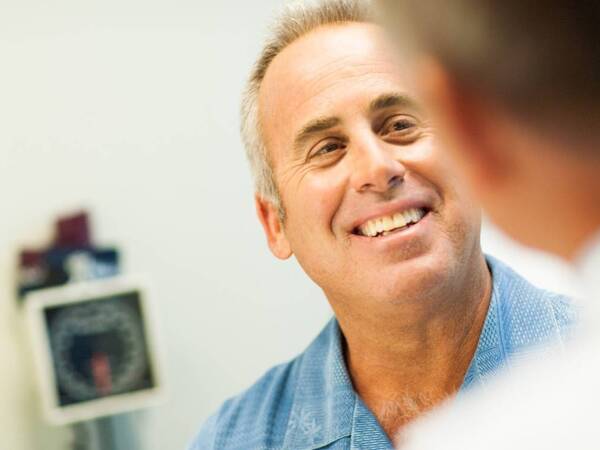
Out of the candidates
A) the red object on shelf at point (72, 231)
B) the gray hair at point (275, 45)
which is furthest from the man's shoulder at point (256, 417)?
the red object on shelf at point (72, 231)

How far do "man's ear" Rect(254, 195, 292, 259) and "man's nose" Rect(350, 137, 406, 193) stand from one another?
0.23 m

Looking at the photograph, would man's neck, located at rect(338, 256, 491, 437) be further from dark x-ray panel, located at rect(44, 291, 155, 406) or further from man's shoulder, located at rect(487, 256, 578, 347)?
dark x-ray panel, located at rect(44, 291, 155, 406)

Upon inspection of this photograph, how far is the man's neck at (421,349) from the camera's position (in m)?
1.22

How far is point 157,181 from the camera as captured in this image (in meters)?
2.55

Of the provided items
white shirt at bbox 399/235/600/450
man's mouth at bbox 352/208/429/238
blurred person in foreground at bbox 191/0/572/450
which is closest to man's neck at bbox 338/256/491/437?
blurred person in foreground at bbox 191/0/572/450

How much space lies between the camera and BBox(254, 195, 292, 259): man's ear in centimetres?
144

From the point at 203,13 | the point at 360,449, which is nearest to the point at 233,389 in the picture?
the point at 203,13

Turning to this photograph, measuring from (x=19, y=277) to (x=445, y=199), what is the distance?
154 cm

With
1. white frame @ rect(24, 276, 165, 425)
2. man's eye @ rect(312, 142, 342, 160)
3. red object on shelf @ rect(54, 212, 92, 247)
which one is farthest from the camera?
red object on shelf @ rect(54, 212, 92, 247)

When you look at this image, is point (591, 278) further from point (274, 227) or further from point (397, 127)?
point (274, 227)

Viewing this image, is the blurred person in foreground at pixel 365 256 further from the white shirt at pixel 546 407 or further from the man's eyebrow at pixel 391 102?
the white shirt at pixel 546 407

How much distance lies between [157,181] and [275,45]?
121 cm

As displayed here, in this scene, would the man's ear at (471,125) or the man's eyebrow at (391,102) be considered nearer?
the man's ear at (471,125)

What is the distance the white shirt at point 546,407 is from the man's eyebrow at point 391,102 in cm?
80
